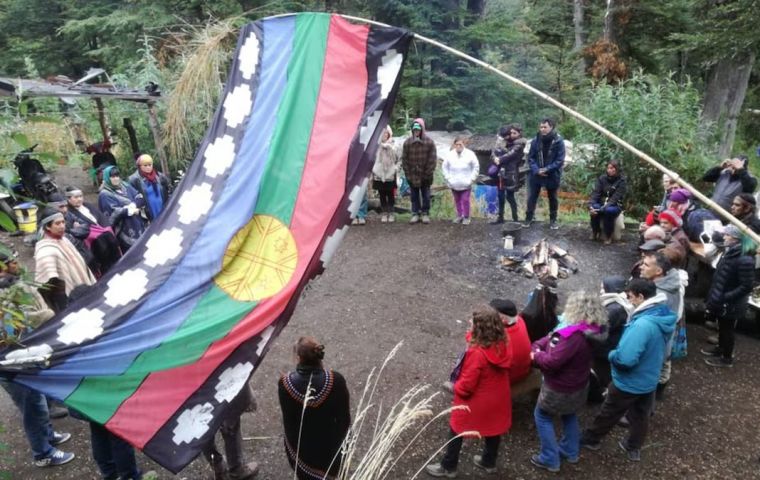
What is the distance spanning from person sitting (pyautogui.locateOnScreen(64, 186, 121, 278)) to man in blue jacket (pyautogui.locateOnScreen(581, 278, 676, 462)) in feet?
19.5

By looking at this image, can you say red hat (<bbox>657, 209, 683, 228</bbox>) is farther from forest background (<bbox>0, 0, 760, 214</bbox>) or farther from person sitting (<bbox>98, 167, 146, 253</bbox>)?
person sitting (<bbox>98, 167, 146, 253</bbox>)

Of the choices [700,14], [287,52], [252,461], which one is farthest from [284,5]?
[252,461]

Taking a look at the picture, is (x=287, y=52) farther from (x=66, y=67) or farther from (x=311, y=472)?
(x=66, y=67)

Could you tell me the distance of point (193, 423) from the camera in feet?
11.5

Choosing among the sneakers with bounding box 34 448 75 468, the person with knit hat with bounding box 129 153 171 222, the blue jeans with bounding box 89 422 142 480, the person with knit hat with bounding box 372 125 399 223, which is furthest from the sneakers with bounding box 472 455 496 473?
the person with knit hat with bounding box 372 125 399 223

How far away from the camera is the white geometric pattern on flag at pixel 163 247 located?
13.1 ft

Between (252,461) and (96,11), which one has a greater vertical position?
(96,11)

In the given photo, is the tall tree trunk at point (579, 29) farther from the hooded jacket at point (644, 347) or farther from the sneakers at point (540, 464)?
the sneakers at point (540, 464)

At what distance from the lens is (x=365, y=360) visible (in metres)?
6.22

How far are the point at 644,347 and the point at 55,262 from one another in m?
5.48

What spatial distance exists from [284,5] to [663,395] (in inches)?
567

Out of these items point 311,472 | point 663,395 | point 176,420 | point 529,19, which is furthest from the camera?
point 529,19

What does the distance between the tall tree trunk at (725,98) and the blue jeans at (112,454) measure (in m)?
15.6

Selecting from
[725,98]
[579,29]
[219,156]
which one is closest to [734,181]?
[219,156]
